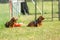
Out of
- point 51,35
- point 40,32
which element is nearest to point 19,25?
point 40,32

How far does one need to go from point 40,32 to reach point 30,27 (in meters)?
2.11

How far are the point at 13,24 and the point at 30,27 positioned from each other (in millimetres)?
984

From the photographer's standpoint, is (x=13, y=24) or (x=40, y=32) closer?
(x=40, y=32)

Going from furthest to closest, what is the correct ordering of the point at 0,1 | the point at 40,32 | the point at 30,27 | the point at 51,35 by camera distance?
the point at 0,1 < the point at 30,27 < the point at 40,32 < the point at 51,35

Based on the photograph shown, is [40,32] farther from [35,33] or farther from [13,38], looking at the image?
[13,38]

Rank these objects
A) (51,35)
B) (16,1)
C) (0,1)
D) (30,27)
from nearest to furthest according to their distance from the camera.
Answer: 1. (51,35)
2. (30,27)
3. (16,1)
4. (0,1)

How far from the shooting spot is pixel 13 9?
20.1 metres

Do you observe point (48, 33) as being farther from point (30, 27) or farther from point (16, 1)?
point (16, 1)

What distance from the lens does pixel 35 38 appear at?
11.4 metres

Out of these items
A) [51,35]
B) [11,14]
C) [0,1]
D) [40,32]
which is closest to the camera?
[51,35]

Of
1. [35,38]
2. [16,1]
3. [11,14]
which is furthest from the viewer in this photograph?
[16,1]

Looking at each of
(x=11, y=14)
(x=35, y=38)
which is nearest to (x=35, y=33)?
(x=35, y=38)

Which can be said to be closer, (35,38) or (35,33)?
(35,38)

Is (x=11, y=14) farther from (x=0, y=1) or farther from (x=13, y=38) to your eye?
(x=0, y=1)
